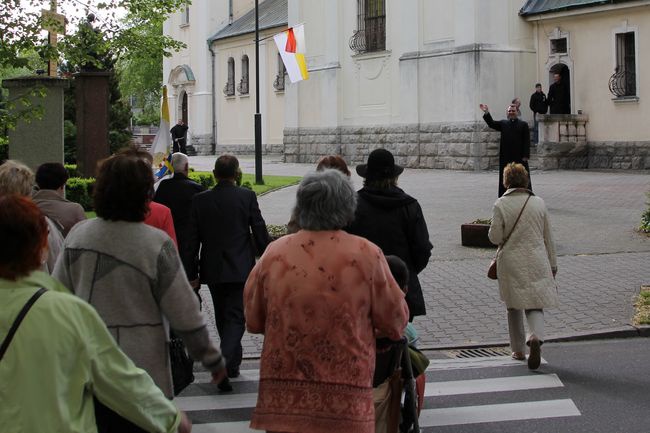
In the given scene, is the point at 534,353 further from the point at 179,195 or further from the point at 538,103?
the point at 538,103

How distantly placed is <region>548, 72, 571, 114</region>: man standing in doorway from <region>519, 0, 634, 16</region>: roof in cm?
195

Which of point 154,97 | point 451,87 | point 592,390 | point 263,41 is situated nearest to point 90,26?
point 592,390

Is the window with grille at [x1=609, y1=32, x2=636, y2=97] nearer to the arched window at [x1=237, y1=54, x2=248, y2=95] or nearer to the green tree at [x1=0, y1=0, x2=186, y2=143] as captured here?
the green tree at [x1=0, y1=0, x2=186, y2=143]

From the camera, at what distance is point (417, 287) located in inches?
272

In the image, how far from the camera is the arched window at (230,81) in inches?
2042

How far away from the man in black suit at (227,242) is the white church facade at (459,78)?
21917 mm

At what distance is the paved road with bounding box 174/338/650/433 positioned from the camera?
7.20 metres

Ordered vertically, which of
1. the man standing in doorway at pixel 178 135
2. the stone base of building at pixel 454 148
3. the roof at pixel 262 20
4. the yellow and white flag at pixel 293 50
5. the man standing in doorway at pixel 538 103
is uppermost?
the roof at pixel 262 20

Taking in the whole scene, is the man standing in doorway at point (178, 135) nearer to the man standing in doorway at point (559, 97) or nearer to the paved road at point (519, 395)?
the man standing in doorway at point (559, 97)

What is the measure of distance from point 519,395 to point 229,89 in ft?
148

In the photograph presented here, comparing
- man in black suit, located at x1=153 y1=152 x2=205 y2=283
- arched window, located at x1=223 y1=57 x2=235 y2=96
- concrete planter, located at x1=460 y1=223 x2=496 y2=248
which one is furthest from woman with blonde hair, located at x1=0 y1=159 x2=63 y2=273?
arched window, located at x1=223 y1=57 x2=235 y2=96

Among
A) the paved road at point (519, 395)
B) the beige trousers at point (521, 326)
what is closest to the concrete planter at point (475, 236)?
the paved road at point (519, 395)

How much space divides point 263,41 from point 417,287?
140 feet

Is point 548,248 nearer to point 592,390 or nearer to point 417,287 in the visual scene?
point 592,390
